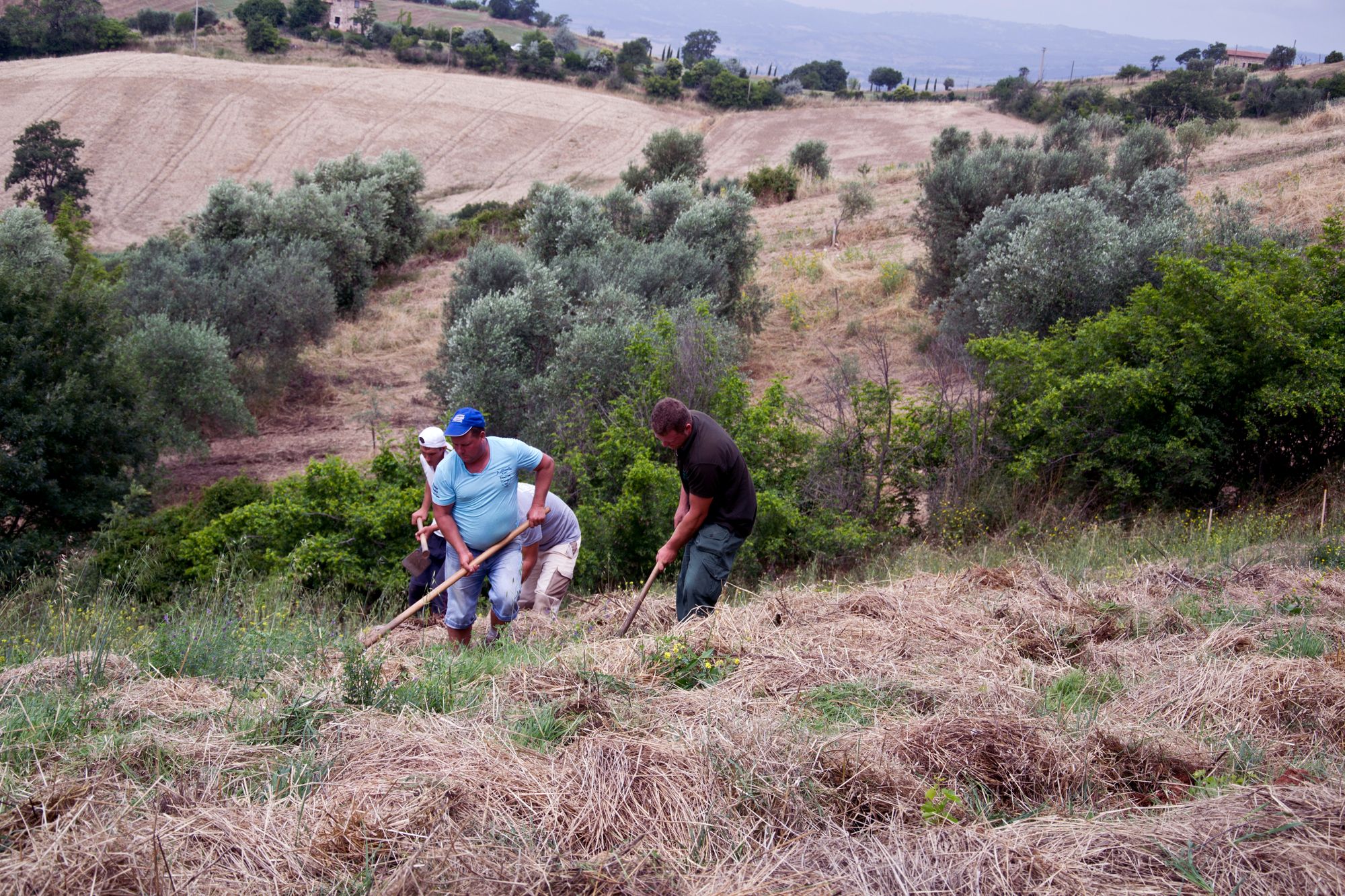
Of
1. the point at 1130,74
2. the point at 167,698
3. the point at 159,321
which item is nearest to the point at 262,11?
the point at 1130,74

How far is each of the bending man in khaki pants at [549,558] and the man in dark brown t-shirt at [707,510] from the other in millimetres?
1116

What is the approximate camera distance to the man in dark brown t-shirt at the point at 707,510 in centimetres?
520

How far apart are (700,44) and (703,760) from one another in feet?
311

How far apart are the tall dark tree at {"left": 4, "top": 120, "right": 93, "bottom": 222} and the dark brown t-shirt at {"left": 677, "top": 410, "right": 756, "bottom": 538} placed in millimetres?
37350

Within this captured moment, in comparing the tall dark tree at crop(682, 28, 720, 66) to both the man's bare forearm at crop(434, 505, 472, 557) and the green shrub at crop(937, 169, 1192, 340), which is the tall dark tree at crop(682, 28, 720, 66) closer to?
the green shrub at crop(937, 169, 1192, 340)

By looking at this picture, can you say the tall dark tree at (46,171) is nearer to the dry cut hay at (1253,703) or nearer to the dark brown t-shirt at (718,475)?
the dark brown t-shirt at (718,475)

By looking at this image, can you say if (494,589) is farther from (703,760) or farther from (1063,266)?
(1063,266)

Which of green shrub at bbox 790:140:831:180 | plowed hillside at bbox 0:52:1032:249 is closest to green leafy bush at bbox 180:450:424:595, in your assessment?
green shrub at bbox 790:140:831:180

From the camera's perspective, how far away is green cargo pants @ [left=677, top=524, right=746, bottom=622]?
5.31 m

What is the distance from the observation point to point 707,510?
17.5 ft

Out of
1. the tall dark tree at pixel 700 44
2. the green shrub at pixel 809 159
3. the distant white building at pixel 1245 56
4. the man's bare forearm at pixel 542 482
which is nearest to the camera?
the man's bare forearm at pixel 542 482

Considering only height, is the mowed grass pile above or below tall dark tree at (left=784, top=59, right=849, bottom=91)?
below

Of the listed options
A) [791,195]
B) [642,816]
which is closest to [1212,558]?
[642,816]

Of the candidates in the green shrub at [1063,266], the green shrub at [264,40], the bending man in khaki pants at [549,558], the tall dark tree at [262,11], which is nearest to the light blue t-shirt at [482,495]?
the bending man in khaki pants at [549,558]
